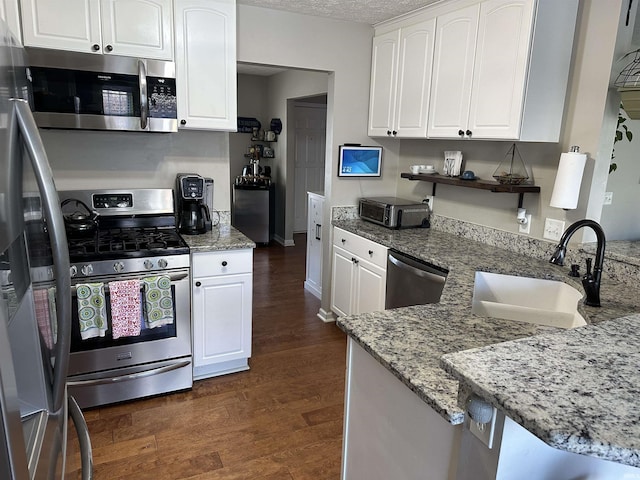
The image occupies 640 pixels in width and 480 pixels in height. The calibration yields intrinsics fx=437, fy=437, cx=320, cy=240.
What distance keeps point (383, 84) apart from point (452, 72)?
77 cm

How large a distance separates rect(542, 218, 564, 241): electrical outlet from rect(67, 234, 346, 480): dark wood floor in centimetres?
163

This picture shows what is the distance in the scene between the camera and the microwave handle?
2594 millimetres

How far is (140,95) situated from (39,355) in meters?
2.14

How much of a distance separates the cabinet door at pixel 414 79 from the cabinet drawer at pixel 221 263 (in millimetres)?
1559

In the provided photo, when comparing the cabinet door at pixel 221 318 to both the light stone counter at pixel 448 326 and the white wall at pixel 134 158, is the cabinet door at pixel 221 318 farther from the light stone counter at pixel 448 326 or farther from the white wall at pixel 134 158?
the light stone counter at pixel 448 326

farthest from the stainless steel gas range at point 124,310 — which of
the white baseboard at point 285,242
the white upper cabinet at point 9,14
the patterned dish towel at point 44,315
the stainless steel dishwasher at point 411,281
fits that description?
the white baseboard at point 285,242

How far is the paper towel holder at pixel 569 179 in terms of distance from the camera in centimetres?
236

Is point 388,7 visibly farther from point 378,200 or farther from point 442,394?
point 442,394

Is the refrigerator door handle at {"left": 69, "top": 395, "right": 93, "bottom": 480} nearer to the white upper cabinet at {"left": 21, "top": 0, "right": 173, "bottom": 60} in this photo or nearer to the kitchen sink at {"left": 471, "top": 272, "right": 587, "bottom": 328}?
the kitchen sink at {"left": 471, "top": 272, "right": 587, "bottom": 328}

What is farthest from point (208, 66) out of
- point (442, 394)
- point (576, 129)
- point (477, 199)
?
point (442, 394)

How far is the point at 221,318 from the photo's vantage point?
2.88m

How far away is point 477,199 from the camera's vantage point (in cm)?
318

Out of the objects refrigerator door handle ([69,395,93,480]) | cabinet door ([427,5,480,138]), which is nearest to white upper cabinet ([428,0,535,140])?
cabinet door ([427,5,480,138])

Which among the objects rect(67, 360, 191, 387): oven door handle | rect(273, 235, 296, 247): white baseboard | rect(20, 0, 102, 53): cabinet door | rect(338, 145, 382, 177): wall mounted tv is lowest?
rect(273, 235, 296, 247): white baseboard
